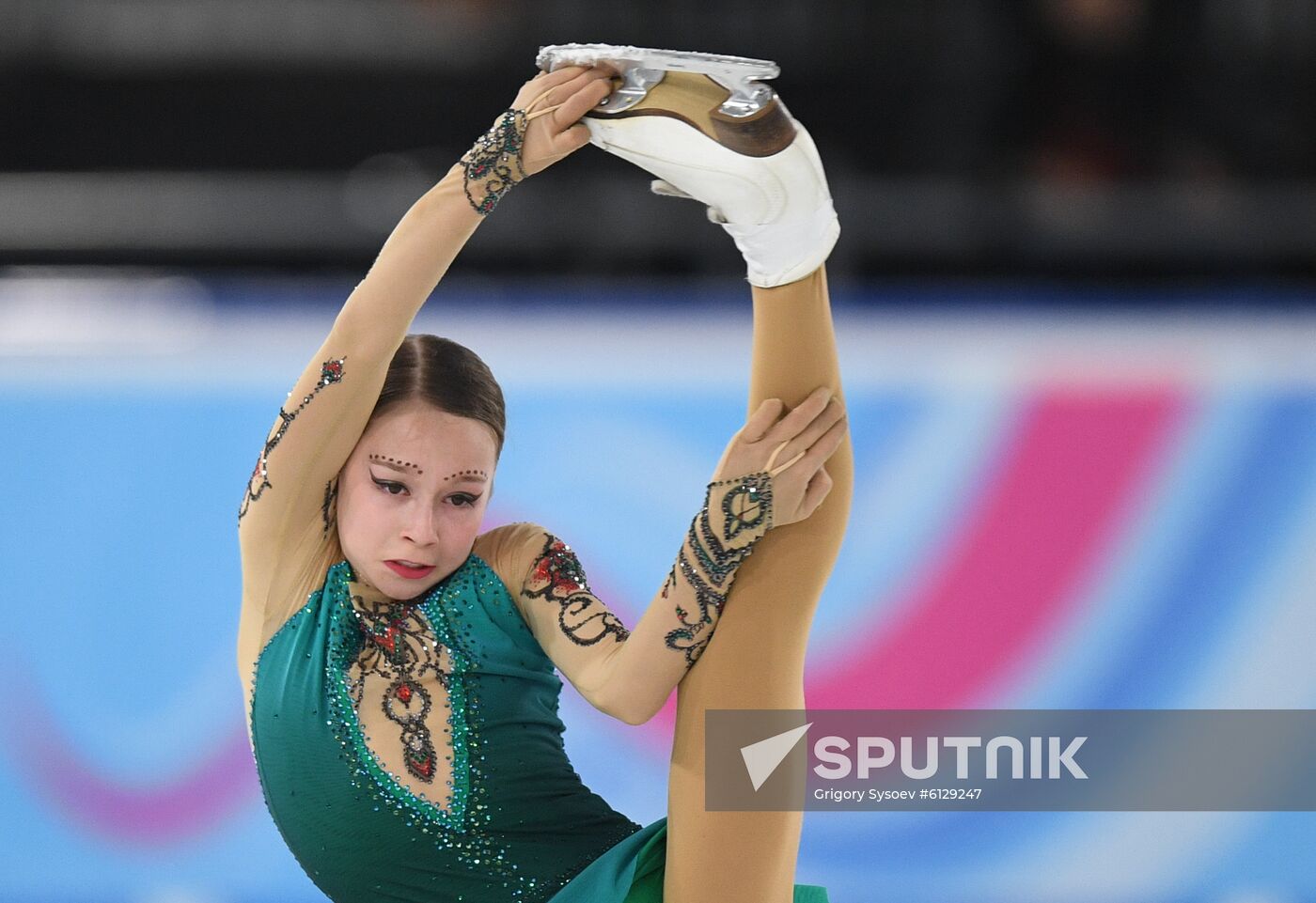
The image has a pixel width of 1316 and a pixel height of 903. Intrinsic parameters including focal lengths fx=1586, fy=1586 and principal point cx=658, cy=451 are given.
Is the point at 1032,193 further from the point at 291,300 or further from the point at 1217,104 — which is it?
the point at 291,300

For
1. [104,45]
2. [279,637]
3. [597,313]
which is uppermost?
[104,45]

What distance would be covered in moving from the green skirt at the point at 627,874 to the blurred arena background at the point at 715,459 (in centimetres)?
106

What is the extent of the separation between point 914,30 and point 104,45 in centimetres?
201

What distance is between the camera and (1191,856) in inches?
116

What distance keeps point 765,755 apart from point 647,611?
0.21 metres

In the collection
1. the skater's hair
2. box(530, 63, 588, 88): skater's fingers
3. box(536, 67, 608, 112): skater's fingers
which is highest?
box(530, 63, 588, 88): skater's fingers

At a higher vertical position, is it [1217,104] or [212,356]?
[1217,104]

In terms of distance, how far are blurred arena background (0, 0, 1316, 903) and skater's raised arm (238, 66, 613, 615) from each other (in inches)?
46.2

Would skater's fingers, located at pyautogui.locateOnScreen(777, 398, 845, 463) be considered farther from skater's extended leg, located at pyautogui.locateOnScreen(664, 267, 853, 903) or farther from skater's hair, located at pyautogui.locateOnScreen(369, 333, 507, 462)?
skater's hair, located at pyautogui.locateOnScreen(369, 333, 507, 462)

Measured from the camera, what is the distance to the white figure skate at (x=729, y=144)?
1.72 meters

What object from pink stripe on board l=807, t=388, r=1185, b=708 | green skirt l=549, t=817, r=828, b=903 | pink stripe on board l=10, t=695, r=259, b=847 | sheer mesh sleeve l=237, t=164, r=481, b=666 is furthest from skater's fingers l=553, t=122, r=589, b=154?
pink stripe on board l=10, t=695, r=259, b=847

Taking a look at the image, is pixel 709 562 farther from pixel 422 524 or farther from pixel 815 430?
pixel 422 524

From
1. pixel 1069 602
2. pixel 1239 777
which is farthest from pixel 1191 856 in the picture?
pixel 1069 602

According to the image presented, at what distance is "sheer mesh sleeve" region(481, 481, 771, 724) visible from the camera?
1.82 m
